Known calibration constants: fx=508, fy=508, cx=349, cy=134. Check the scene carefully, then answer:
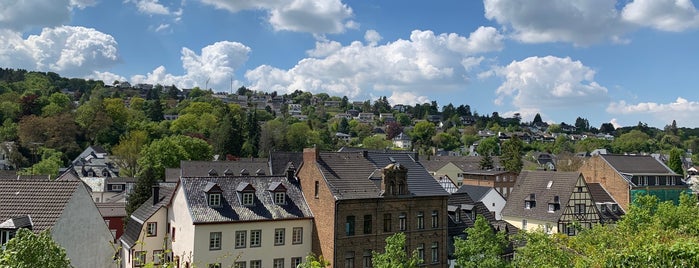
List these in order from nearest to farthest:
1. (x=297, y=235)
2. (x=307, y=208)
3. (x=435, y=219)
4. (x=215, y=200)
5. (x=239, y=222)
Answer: (x=239, y=222) → (x=215, y=200) → (x=297, y=235) → (x=307, y=208) → (x=435, y=219)

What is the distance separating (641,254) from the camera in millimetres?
13742

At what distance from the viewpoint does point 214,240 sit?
32.4 meters

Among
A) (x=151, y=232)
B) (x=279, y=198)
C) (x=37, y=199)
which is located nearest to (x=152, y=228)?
(x=151, y=232)

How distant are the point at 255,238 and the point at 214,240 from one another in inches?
107

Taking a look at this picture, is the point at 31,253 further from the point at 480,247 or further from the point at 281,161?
the point at 281,161

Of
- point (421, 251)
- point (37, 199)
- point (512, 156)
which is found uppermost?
point (512, 156)

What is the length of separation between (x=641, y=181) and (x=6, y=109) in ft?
464

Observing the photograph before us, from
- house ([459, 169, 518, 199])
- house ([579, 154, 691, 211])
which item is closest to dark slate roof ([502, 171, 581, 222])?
house ([579, 154, 691, 211])

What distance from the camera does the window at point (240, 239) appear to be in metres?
33.1

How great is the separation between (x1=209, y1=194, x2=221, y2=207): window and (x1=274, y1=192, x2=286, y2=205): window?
159 inches

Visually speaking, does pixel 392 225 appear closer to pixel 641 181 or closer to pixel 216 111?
pixel 641 181

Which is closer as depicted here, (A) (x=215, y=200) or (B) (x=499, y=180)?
(A) (x=215, y=200)

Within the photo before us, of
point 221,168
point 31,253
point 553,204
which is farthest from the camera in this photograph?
point 221,168

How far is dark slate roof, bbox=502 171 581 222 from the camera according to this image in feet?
167
